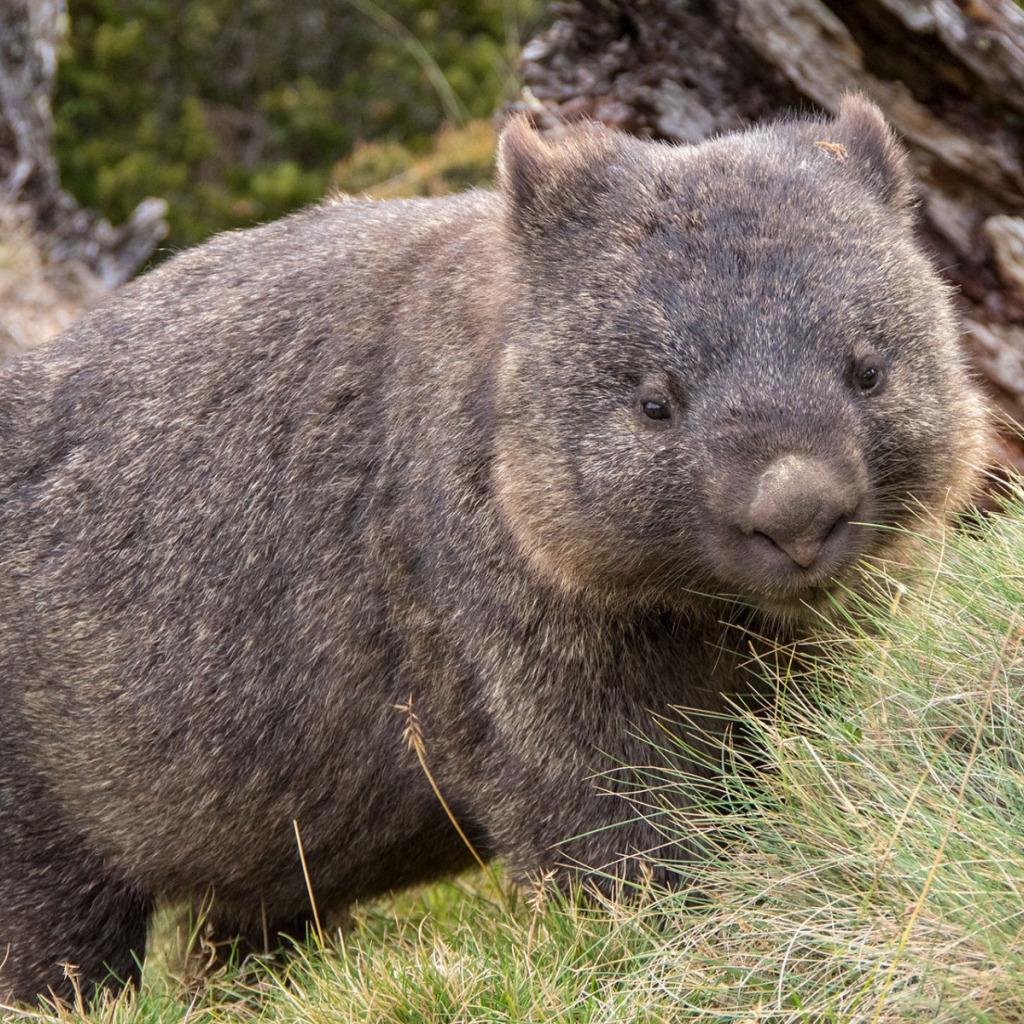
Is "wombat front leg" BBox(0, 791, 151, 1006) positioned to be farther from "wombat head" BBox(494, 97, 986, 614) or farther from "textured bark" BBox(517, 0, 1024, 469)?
"textured bark" BBox(517, 0, 1024, 469)

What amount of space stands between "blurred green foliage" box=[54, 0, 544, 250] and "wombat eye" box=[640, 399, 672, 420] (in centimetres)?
1015

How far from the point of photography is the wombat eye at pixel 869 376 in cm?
382

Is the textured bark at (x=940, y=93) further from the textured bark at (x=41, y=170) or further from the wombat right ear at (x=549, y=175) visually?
the textured bark at (x=41, y=170)

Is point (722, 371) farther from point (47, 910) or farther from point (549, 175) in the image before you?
point (47, 910)

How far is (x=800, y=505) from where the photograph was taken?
11.5 feet

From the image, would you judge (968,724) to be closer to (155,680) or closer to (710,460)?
(710,460)

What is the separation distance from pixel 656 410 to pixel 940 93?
2638 mm

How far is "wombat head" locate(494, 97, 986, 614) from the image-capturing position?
12.0 feet

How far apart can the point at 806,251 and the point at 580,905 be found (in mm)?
1770

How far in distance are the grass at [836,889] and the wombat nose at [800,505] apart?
0.42 metres

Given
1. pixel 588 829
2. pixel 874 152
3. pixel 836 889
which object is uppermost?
pixel 874 152

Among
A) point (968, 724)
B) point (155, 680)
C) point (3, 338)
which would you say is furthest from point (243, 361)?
point (3, 338)

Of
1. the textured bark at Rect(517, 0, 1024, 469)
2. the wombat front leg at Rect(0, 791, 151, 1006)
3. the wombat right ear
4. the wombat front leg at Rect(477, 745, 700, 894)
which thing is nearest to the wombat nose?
the wombat front leg at Rect(477, 745, 700, 894)

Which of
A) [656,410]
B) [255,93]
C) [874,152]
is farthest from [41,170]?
[255,93]
